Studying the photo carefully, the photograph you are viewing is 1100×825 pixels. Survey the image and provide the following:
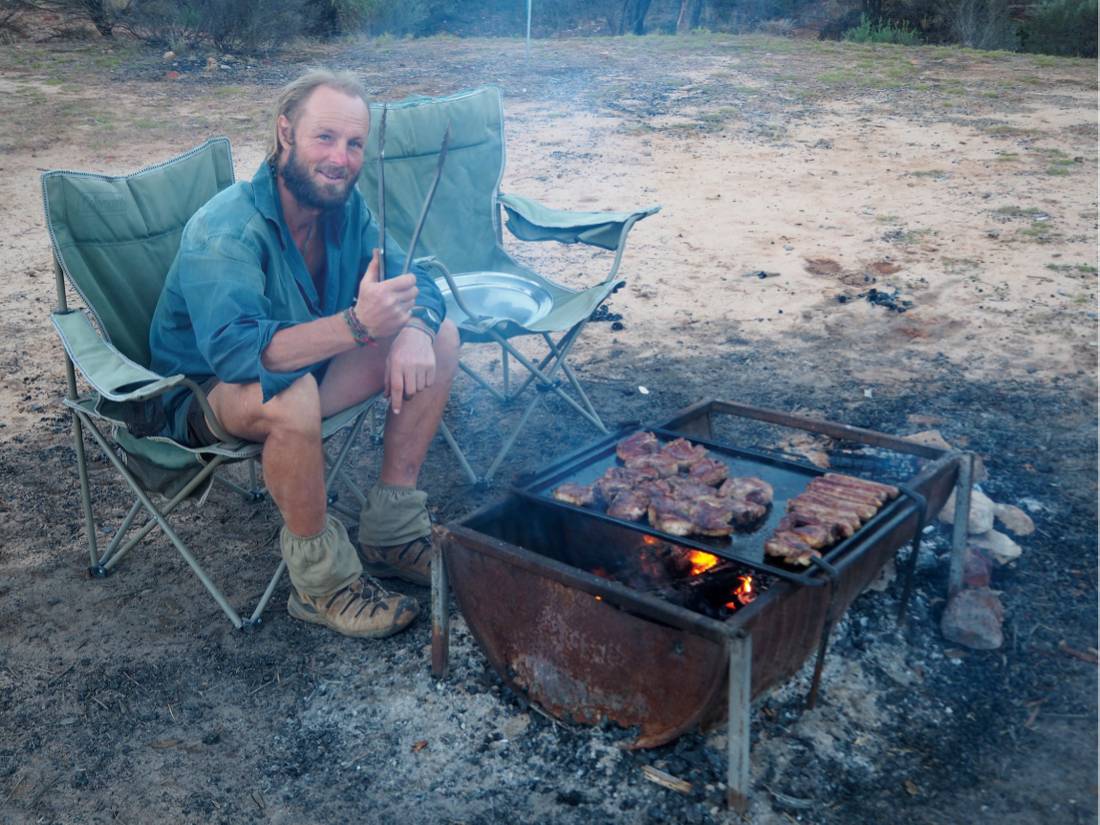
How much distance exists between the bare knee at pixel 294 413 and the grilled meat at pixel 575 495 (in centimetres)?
69

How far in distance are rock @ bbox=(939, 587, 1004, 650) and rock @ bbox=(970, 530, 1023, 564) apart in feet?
0.95

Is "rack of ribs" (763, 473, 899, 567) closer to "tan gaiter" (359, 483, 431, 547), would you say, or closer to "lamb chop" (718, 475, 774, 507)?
"lamb chop" (718, 475, 774, 507)

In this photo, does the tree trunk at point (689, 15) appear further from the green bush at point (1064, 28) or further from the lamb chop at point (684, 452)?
the lamb chop at point (684, 452)

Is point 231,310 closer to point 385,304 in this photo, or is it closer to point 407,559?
point 385,304

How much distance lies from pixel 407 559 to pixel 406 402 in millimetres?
515

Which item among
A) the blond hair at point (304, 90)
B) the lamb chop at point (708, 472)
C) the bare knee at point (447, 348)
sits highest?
the blond hair at point (304, 90)

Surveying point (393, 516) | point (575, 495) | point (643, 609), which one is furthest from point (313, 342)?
point (643, 609)

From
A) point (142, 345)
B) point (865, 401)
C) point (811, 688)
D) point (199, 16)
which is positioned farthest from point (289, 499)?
point (199, 16)

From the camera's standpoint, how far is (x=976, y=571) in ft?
9.59

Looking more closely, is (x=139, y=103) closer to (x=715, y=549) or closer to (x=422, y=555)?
(x=422, y=555)

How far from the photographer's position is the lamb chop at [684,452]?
2.81m

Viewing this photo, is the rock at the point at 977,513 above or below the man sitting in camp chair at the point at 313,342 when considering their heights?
below

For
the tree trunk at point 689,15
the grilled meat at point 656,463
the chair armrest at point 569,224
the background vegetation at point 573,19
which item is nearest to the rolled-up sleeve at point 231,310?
the grilled meat at point 656,463

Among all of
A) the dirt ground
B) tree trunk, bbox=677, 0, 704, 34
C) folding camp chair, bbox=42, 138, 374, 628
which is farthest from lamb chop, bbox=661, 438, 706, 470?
tree trunk, bbox=677, 0, 704, 34
